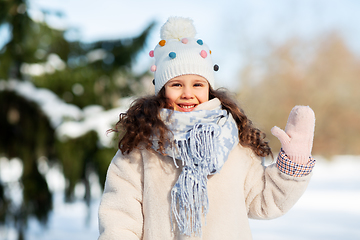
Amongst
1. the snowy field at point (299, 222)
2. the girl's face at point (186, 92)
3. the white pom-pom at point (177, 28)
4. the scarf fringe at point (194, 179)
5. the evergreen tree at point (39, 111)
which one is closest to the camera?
the scarf fringe at point (194, 179)

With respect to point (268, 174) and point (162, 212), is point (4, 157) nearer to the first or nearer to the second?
point (162, 212)

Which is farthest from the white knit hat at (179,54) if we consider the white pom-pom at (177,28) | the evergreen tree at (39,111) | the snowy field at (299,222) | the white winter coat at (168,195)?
the snowy field at (299,222)

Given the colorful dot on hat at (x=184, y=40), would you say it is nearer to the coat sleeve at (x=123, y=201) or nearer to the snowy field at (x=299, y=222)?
the coat sleeve at (x=123, y=201)

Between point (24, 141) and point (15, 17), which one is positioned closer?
point (15, 17)

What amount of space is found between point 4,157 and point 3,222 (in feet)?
2.13

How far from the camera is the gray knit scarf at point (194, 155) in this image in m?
1.44

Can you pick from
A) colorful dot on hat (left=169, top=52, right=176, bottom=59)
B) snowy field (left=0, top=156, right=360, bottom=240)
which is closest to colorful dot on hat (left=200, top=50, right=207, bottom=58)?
colorful dot on hat (left=169, top=52, right=176, bottom=59)

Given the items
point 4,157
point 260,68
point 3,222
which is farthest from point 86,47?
point 260,68

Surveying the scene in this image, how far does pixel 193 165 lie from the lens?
147 cm

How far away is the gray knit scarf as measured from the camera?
1.44 metres

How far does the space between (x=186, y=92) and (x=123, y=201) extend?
0.53 m

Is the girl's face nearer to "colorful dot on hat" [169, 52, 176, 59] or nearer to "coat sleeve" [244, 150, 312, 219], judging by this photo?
"colorful dot on hat" [169, 52, 176, 59]

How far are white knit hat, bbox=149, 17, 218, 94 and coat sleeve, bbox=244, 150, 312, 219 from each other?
→ 0.45 meters

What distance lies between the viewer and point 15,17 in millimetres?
3070
